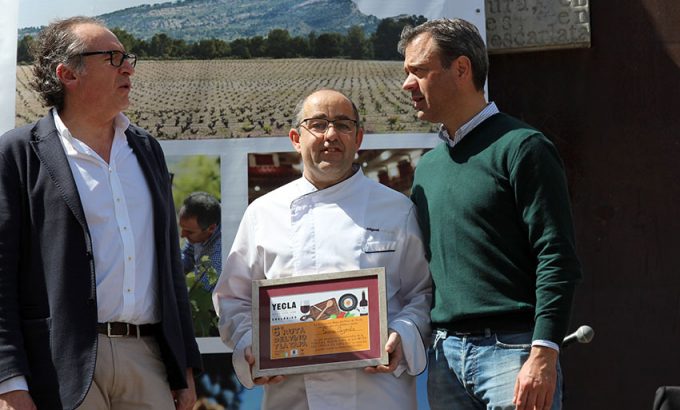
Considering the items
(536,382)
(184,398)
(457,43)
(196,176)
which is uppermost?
(457,43)

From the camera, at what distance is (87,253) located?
10.9ft

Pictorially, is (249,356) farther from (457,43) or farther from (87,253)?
(457,43)

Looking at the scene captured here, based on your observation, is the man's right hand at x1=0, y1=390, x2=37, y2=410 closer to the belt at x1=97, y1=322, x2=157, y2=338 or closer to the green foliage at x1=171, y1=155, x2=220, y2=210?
the belt at x1=97, y1=322, x2=157, y2=338

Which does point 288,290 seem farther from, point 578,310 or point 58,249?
point 578,310

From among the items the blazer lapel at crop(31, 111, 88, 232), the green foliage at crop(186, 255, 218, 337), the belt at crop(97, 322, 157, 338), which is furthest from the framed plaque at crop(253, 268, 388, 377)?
the green foliage at crop(186, 255, 218, 337)

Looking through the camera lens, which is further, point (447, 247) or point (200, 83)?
point (200, 83)

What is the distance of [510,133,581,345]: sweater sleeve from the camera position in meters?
3.24

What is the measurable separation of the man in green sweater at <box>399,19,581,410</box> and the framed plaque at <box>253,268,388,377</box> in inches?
9.7

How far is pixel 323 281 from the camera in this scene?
11.5 feet

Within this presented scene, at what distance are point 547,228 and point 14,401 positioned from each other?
1.86 metres

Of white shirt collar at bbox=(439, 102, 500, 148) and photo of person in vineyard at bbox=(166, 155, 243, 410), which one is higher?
white shirt collar at bbox=(439, 102, 500, 148)

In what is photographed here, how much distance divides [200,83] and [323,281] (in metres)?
2.28

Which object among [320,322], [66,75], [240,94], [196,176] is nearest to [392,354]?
[320,322]

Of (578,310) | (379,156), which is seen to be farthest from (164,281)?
(578,310)
